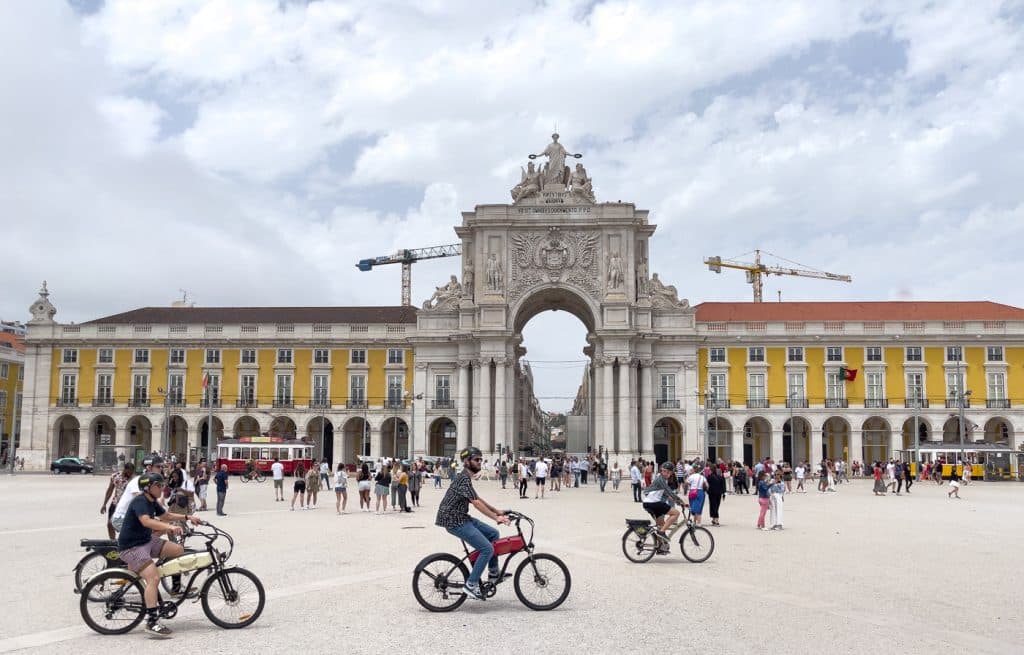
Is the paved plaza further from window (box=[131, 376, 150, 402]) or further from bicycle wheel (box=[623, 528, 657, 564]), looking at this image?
window (box=[131, 376, 150, 402])

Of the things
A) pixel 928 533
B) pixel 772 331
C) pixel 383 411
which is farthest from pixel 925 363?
pixel 928 533

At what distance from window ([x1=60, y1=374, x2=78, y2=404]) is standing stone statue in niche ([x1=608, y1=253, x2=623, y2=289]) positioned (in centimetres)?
4519

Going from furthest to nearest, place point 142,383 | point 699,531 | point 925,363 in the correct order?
point 142,383, point 925,363, point 699,531

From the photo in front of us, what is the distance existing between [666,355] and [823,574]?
5736 cm

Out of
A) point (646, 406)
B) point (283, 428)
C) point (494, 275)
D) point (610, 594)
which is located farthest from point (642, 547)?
point (283, 428)

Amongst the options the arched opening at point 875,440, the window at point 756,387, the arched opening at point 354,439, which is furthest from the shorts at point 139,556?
the arched opening at point 875,440

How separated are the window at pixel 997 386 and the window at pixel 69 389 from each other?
7361 cm

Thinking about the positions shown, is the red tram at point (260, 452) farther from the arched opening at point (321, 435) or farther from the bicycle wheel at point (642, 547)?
the bicycle wheel at point (642, 547)

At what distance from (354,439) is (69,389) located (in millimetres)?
24190

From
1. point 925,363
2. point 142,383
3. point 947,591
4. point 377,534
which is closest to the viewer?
point 947,591

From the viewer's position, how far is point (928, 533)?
23562 millimetres

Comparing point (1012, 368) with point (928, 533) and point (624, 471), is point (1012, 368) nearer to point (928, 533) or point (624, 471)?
point (624, 471)

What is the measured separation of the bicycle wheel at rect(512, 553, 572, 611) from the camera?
1244cm

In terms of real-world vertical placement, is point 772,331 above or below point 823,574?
above
